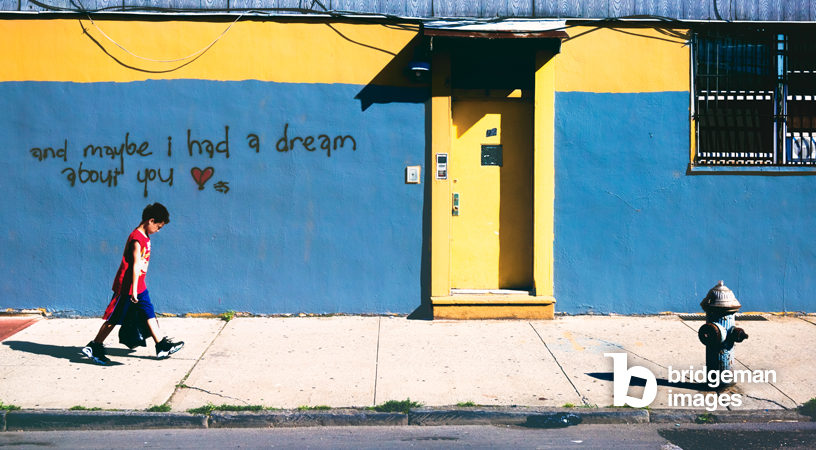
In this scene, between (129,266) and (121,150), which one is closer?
(129,266)

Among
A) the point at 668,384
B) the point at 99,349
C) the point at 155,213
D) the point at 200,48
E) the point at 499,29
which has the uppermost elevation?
the point at 499,29

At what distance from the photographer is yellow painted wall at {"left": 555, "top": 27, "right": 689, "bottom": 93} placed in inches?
321

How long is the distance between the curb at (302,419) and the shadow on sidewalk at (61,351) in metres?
1.80

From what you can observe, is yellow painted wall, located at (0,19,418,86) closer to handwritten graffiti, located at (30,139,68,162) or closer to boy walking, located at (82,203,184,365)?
handwritten graffiti, located at (30,139,68,162)

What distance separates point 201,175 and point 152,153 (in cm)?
63

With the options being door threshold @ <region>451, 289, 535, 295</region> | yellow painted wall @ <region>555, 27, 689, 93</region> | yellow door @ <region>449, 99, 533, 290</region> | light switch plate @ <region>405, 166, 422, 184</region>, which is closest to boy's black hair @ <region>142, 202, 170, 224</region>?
light switch plate @ <region>405, 166, 422, 184</region>

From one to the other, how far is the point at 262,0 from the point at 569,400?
570 cm

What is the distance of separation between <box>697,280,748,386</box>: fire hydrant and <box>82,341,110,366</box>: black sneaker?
5.33 meters

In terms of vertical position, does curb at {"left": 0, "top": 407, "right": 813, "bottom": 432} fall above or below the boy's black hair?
below

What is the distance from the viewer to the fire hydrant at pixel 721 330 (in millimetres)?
5586

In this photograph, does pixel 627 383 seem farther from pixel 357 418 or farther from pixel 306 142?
pixel 306 142

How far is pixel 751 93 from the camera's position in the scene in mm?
8352

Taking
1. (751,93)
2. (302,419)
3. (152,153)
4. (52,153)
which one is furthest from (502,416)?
(52,153)

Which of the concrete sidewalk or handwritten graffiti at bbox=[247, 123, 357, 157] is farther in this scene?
handwritten graffiti at bbox=[247, 123, 357, 157]
